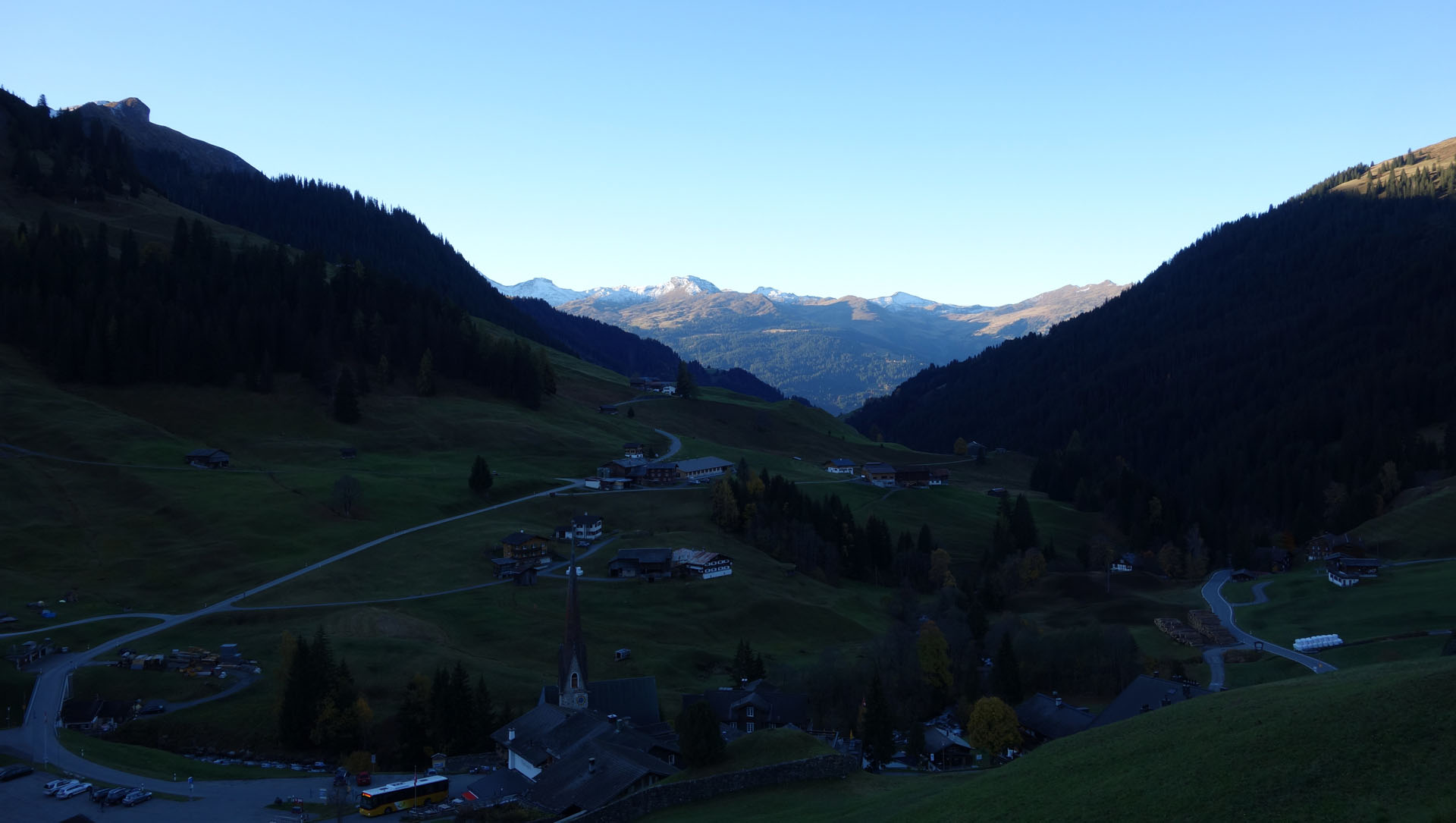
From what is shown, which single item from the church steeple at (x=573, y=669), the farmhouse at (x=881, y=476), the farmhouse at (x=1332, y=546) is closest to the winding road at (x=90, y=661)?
the church steeple at (x=573, y=669)

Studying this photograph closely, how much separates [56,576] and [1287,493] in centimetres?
17557

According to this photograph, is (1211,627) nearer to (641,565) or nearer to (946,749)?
(946,749)

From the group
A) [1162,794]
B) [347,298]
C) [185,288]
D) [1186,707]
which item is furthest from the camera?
[347,298]

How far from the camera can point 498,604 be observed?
295 feet

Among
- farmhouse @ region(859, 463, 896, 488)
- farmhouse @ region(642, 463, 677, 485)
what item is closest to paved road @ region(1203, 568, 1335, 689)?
farmhouse @ region(859, 463, 896, 488)

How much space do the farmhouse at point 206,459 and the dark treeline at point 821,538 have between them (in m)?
61.7

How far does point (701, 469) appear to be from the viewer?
14338 centimetres

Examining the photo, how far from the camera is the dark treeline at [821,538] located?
118 m

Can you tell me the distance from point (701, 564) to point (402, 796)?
173 feet

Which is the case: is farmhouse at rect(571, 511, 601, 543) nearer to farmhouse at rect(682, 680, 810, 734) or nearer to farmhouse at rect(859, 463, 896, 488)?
farmhouse at rect(682, 680, 810, 734)

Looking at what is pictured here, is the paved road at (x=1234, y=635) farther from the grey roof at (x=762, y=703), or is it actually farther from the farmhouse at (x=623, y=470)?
the farmhouse at (x=623, y=470)

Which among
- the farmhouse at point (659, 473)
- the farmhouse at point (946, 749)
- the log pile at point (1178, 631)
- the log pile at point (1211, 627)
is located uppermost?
the farmhouse at point (659, 473)

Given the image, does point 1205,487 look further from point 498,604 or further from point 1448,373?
point 498,604

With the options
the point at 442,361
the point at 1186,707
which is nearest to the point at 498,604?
the point at 1186,707
